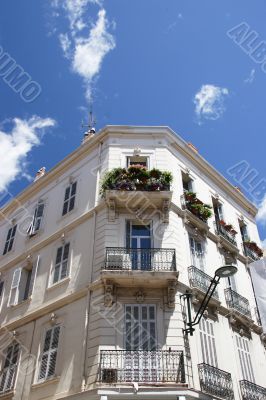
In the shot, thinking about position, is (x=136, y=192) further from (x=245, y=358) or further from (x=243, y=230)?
(x=243, y=230)

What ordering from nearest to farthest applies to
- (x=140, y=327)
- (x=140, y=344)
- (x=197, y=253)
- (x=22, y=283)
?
(x=140, y=344)
(x=140, y=327)
(x=197, y=253)
(x=22, y=283)

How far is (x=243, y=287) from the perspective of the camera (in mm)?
16375

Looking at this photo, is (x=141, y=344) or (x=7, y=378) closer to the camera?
(x=141, y=344)

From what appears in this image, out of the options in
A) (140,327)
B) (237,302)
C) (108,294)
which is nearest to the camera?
(140,327)

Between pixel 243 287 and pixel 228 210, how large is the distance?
388cm

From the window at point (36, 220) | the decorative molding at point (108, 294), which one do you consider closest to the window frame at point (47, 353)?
the decorative molding at point (108, 294)

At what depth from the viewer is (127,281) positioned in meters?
12.1

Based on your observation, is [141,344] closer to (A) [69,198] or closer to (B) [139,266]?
(B) [139,266]

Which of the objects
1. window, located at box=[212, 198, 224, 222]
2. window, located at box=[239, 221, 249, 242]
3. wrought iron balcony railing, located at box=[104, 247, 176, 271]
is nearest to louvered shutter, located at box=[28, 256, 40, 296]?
wrought iron balcony railing, located at box=[104, 247, 176, 271]

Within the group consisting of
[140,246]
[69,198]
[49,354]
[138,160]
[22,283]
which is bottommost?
[49,354]

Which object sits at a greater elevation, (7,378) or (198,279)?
(198,279)

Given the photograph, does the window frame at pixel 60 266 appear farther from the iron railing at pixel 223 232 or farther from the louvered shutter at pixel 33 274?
the iron railing at pixel 223 232

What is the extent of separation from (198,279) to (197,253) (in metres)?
1.47

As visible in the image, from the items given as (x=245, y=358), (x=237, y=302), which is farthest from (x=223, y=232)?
(x=245, y=358)
